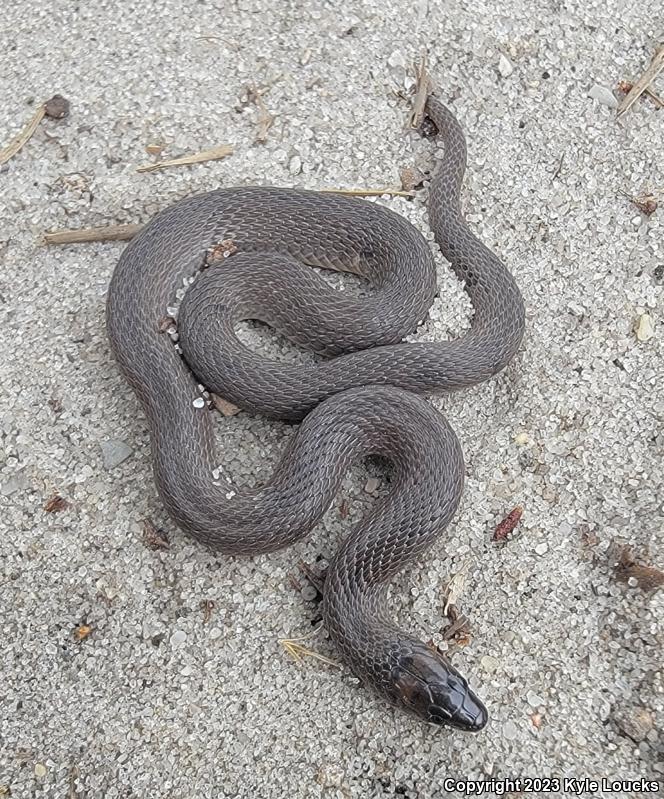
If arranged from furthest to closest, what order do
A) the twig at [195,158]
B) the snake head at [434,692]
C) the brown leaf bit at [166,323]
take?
1. the twig at [195,158]
2. the brown leaf bit at [166,323]
3. the snake head at [434,692]

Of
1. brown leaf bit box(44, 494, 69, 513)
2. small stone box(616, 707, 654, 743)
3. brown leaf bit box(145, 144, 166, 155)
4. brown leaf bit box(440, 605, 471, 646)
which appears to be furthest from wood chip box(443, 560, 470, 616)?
brown leaf bit box(145, 144, 166, 155)

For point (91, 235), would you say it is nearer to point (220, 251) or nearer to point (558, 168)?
point (220, 251)

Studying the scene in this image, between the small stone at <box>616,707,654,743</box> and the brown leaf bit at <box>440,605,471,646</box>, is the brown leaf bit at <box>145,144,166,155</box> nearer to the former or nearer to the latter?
the brown leaf bit at <box>440,605,471,646</box>

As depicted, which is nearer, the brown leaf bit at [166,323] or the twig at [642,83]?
the brown leaf bit at [166,323]

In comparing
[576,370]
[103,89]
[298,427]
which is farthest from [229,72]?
[576,370]

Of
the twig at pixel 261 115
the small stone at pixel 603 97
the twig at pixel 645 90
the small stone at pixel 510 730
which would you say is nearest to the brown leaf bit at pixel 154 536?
the small stone at pixel 510 730

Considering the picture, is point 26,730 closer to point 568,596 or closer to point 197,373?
point 197,373

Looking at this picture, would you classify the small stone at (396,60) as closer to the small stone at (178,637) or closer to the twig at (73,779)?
the small stone at (178,637)

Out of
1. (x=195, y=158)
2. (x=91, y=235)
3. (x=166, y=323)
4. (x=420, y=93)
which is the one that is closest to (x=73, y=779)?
(x=166, y=323)
